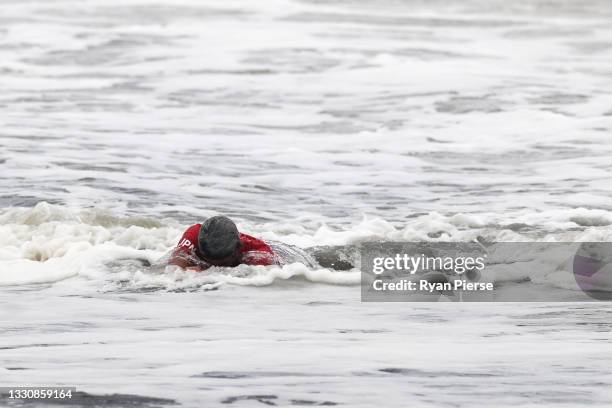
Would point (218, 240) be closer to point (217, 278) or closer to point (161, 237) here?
point (217, 278)

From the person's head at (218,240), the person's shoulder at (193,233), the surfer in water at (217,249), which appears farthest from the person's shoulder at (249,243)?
the person's shoulder at (193,233)

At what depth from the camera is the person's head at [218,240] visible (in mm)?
8797

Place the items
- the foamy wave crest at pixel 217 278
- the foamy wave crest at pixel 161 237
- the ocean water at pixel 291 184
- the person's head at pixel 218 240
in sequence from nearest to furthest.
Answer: the ocean water at pixel 291 184 → the foamy wave crest at pixel 217 278 → the person's head at pixel 218 240 → the foamy wave crest at pixel 161 237

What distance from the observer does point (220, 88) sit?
1861 cm

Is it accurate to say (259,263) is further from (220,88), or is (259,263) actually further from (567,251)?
(220,88)

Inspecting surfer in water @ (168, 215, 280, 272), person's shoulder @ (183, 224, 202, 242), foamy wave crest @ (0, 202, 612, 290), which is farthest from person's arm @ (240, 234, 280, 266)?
person's shoulder @ (183, 224, 202, 242)

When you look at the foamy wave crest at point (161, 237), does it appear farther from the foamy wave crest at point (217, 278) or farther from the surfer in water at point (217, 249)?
the surfer in water at point (217, 249)

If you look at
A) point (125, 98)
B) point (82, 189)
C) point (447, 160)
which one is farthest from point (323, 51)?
point (82, 189)

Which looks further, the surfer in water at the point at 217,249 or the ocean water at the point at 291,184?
the surfer in water at the point at 217,249

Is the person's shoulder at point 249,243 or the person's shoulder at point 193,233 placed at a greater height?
the person's shoulder at point 193,233

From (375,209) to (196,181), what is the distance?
6.49ft

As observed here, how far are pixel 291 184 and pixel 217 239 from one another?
432 cm

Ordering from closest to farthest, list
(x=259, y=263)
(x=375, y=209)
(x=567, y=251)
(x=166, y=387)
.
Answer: (x=166, y=387), (x=259, y=263), (x=567, y=251), (x=375, y=209)

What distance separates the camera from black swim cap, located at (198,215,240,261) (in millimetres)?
8805
